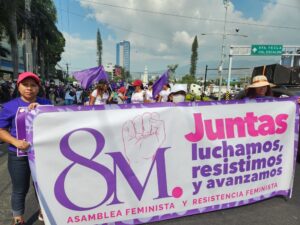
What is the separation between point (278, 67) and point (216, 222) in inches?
254

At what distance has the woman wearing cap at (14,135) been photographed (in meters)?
2.58

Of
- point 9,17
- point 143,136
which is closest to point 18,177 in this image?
point 143,136

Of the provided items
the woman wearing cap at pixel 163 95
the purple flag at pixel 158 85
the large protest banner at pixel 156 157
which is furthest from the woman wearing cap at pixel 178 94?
the purple flag at pixel 158 85

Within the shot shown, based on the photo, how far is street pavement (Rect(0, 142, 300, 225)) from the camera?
3.19 m

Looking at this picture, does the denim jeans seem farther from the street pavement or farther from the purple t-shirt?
the street pavement

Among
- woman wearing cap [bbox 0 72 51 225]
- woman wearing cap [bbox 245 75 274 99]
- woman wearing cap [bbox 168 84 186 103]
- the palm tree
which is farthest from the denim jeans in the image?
the palm tree

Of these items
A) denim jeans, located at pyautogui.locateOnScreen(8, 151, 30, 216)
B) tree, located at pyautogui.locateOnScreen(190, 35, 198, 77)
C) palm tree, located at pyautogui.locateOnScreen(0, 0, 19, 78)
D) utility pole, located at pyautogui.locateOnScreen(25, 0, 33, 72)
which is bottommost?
denim jeans, located at pyautogui.locateOnScreen(8, 151, 30, 216)

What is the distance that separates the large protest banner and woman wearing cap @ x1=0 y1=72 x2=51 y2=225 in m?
0.13

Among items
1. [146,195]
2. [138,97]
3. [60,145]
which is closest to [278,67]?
[138,97]

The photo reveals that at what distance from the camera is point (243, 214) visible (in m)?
3.37

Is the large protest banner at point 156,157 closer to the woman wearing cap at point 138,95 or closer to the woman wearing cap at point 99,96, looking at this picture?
the woman wearing cap at point 99,96

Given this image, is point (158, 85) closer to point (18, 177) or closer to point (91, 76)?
point (91, 76)

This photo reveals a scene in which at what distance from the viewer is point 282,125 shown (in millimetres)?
3578

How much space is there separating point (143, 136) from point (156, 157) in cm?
27
